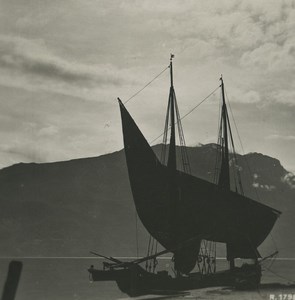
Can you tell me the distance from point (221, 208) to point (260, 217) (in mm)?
4832

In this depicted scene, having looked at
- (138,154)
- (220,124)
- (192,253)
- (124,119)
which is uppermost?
(220,124)

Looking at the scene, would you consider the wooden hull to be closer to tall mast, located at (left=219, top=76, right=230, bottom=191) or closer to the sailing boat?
the sailing boat

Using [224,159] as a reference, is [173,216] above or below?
below

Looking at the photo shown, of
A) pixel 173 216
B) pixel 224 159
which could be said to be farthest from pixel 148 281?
pixel 224 159

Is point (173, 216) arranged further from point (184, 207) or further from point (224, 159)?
point (224, 159)

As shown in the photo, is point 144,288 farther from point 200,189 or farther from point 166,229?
point 200,189

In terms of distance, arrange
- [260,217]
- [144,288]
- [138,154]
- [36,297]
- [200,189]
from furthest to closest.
A: 1. [36,297]
2. [260,217]
3. [200,189]
4. [138,154]
5. [144,288]

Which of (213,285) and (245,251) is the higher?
(245,251)

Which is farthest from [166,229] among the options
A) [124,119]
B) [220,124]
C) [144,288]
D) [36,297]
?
[36,297]

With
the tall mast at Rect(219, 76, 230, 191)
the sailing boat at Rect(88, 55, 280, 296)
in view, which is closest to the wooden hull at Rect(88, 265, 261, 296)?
the sailing boat at Rect(88, 55, 280, 296)

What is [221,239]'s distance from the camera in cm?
4400

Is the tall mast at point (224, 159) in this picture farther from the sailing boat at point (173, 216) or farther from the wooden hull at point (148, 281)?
the wooden hull at point (148, 281)

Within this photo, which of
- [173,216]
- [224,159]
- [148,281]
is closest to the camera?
[148,281]

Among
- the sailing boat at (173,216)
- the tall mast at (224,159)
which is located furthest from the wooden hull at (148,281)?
the tall mast at (224,159)
